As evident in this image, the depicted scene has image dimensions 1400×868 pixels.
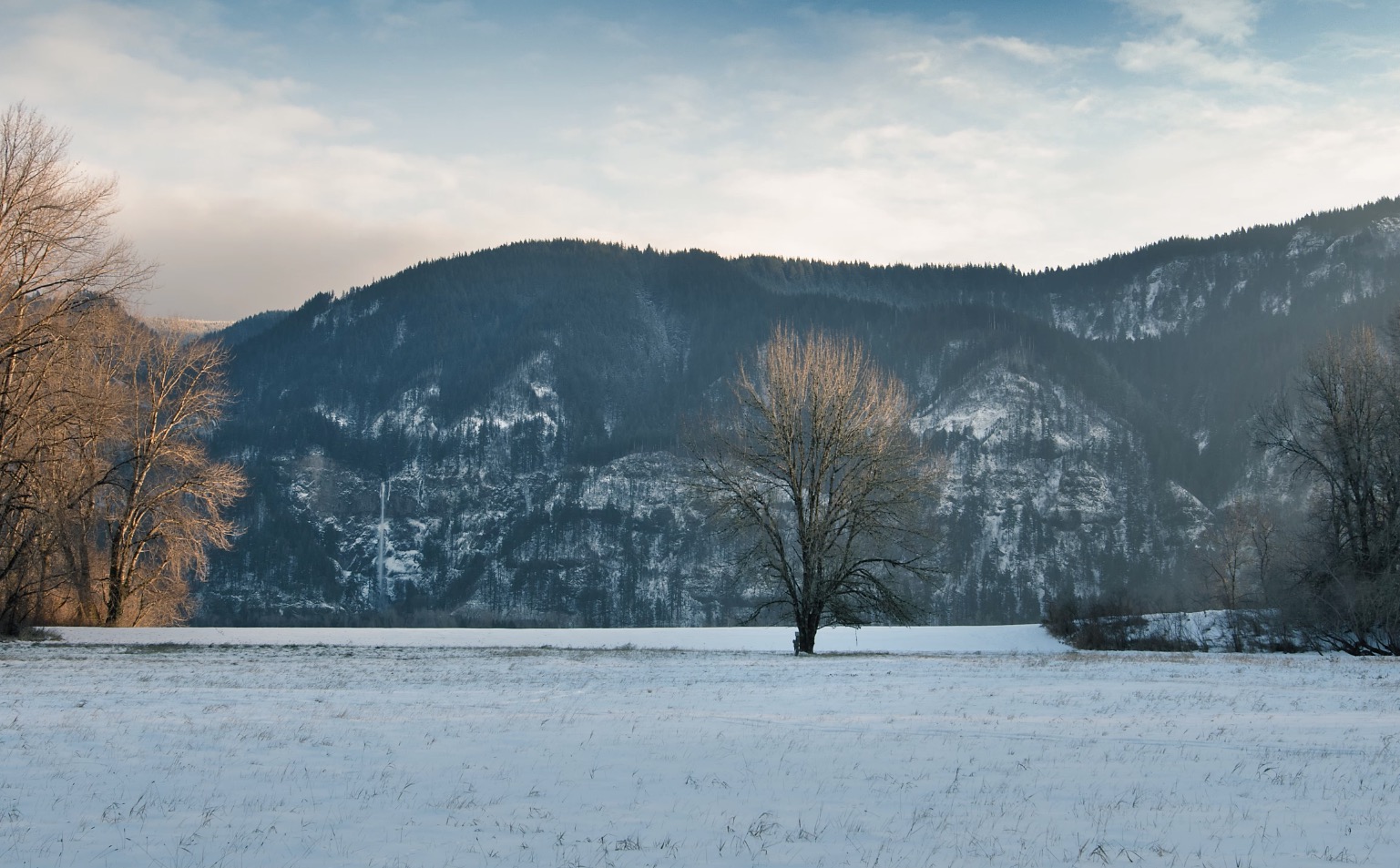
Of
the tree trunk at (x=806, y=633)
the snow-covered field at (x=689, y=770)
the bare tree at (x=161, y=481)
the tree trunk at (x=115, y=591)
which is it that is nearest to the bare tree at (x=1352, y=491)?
the snow-covered field at (x=689, y=770)

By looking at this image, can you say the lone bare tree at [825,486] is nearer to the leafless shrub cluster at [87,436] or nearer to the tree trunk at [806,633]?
the tree trunk at [806,633]

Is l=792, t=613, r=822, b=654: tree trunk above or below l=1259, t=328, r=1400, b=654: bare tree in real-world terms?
below

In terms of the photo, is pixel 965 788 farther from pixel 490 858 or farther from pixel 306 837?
pixel 306 837

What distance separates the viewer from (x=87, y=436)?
31.1m

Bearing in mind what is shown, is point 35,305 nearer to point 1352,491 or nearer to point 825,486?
point 825,486

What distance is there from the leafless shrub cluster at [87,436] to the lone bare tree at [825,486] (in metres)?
20.3

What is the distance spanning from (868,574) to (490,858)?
27940mm

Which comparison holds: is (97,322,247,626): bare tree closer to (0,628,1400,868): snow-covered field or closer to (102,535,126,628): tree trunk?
(102,535,126,628): tree trunk

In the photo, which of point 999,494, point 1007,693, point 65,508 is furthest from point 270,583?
point 1007,693

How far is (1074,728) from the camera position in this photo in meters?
15.9

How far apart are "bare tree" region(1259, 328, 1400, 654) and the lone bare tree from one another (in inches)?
692

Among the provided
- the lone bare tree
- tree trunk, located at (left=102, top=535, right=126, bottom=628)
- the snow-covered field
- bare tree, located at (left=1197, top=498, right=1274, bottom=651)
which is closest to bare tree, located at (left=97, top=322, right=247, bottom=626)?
tree trunk, located at (left=102, top=535, right=126, bottom=628)

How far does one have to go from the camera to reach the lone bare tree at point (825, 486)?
115ft

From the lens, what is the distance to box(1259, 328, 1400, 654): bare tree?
39.4 metres
